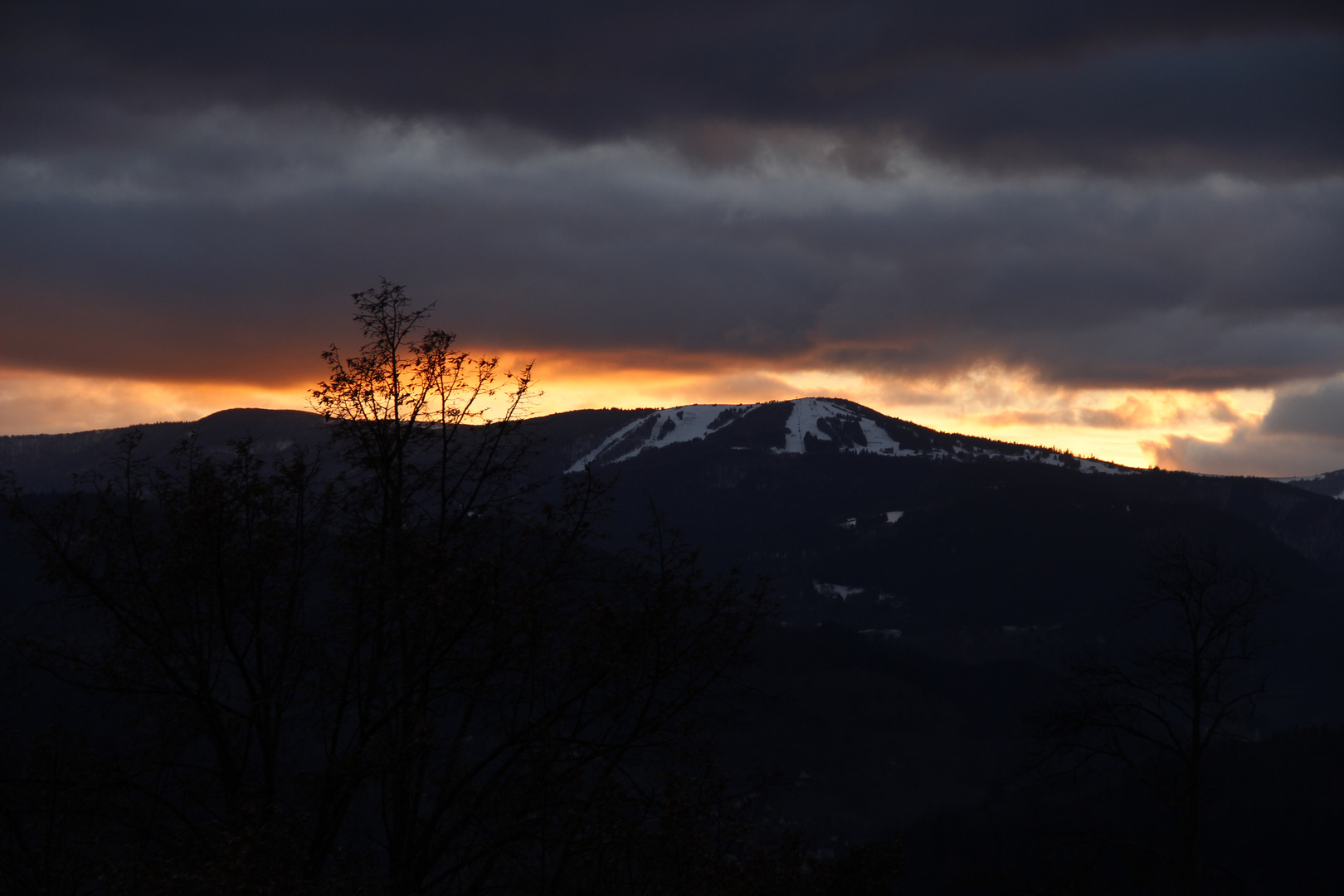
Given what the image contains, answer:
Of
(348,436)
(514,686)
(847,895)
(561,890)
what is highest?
(348,436)

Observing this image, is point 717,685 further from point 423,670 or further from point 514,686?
point 423,670

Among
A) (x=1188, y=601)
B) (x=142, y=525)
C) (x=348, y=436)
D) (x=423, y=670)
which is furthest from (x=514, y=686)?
(x=1188, y=601)

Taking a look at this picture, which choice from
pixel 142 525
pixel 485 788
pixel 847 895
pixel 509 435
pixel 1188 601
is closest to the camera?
pixel 485 788

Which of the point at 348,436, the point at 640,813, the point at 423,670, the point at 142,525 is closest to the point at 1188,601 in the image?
the point at 640,813

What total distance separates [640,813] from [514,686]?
4146mm

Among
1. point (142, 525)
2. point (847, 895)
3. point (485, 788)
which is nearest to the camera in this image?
point (485, 788)

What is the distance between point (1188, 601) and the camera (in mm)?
28094

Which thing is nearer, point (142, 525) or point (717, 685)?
point (142, 525)

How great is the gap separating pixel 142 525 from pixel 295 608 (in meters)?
3.46

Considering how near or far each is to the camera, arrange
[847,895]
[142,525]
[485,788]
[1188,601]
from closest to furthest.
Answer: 1. [485,788]
2. [142,525]
3. [847,895]
4. [1188,601]

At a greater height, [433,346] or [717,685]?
[433,346]

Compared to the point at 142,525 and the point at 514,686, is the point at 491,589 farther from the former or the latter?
the point at 142,525

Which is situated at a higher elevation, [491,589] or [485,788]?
[491,589]

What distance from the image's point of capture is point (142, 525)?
21.9 metres
